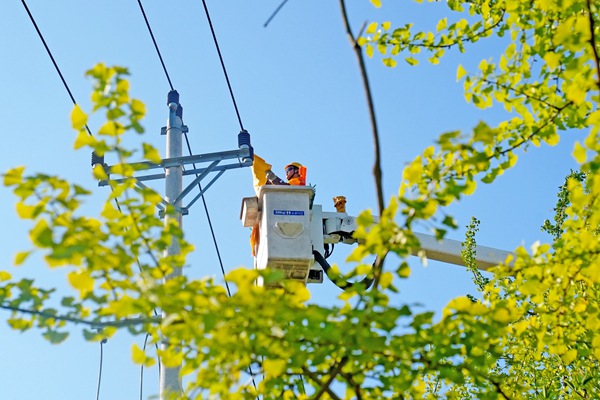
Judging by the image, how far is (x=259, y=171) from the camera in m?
7.75

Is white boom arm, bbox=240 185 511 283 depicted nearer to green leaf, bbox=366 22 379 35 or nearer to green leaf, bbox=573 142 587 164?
green leaf, bbox=366 22 379 35

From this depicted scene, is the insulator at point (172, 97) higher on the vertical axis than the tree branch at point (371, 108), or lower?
higher

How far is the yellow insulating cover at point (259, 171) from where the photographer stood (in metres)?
7.67

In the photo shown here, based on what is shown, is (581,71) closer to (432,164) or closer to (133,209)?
(432,164)

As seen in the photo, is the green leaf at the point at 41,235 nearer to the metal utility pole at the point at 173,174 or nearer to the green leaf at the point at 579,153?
the green leaf at the point at 579,153

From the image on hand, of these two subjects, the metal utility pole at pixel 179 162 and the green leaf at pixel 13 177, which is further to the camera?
the metal utility pole at pixel 179 162

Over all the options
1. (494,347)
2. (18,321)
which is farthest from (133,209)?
(494,347)

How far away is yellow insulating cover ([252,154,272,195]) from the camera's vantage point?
767cm

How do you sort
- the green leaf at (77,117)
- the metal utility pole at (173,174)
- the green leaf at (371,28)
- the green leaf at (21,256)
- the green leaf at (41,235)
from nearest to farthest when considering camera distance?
the green leaf at (41,235)
the green leaf at (21,256)
the green leaf at (77,117)
the green leaf at (371,28)
the metal utility pole at (173,174)

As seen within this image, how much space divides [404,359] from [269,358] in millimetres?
439

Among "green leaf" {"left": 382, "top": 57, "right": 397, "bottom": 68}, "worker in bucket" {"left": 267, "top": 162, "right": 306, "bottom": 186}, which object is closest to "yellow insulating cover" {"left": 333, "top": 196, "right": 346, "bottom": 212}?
"worker in bucket" {"left": 267, "top": 162, "right": 306, "bottom": 186}

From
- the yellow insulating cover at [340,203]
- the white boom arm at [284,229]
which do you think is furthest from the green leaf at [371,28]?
the yellow insulating cover at [340,203]

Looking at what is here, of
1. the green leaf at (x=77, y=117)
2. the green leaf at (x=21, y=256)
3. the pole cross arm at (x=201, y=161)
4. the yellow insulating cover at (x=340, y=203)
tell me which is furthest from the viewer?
the yellow insulating cover at (x=340, y=203)

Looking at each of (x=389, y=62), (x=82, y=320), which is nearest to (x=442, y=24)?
(x=389, y=62)
